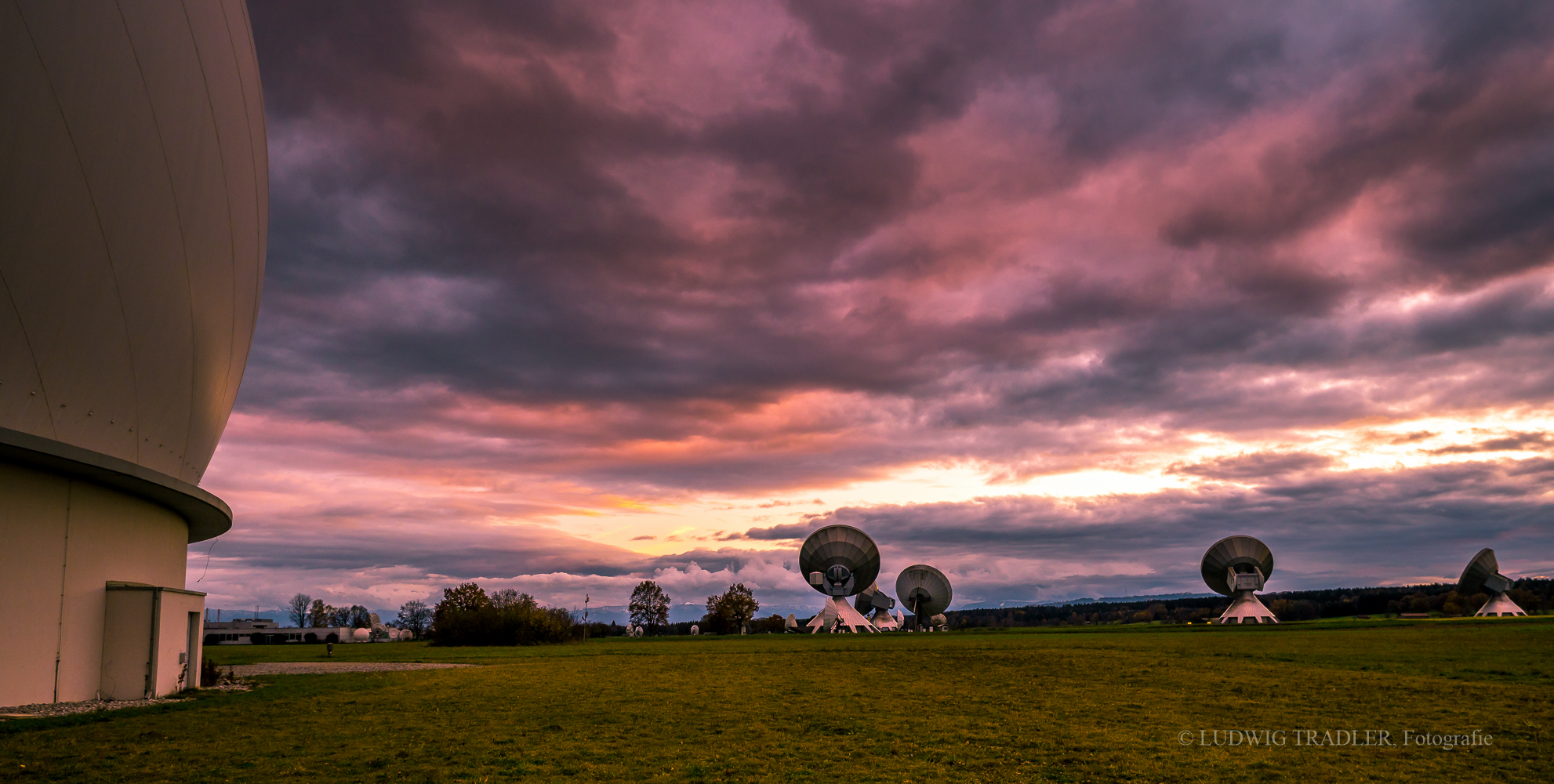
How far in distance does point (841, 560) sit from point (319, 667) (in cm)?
4923

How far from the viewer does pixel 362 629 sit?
327ft

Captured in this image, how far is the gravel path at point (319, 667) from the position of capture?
29.9 metres

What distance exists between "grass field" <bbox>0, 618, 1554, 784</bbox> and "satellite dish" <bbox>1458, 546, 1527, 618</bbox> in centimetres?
7568

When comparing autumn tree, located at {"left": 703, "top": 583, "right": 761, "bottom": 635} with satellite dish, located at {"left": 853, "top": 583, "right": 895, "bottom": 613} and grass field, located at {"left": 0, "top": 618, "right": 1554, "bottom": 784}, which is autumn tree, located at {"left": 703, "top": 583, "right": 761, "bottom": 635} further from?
grass field, located at {"left": 0, "top": 618, "right": 1554, "bottom": 784}

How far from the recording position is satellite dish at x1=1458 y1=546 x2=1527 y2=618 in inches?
3342

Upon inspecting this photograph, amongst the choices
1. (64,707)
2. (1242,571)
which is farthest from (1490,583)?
(64,707)

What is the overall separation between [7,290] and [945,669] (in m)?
25.1

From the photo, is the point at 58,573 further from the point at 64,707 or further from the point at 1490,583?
the point at 1490,583

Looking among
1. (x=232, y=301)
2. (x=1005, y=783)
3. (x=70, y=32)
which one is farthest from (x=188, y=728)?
(x=1005, y=783)

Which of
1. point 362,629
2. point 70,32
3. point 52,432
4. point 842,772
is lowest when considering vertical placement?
point 362,629

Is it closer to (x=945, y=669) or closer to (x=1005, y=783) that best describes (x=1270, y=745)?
(x=1005, y=783)

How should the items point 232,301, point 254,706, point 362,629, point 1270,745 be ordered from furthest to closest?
point 362,629 < point 232,301 < point 254,706 < point 1270,745

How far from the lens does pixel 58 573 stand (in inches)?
588

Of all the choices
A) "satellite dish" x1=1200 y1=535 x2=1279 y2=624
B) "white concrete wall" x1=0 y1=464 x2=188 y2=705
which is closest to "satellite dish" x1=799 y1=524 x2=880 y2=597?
"satellite dish" x1=1200 y1=535 x2=1279 y2=624
